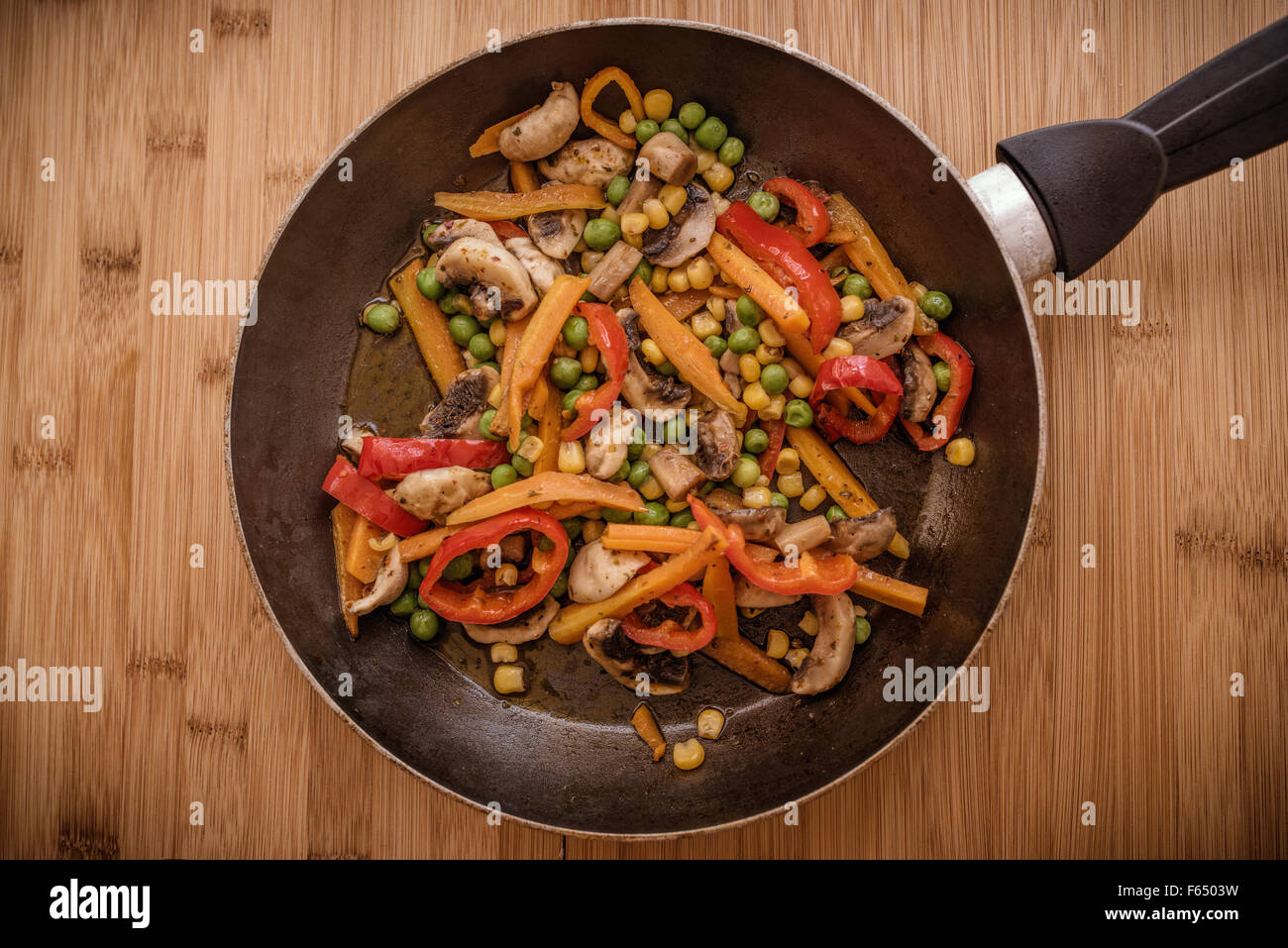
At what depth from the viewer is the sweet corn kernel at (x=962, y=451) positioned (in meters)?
2.93

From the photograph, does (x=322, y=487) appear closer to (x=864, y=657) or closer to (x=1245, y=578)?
(x=864, y=657)

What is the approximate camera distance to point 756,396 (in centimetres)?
291

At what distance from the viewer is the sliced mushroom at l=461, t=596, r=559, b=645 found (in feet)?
9.85

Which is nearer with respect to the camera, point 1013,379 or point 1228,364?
point 1013,379

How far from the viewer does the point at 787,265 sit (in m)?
2.83

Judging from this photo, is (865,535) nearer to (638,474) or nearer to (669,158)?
(638,474)

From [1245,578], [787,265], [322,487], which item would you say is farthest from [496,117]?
[1245,578]

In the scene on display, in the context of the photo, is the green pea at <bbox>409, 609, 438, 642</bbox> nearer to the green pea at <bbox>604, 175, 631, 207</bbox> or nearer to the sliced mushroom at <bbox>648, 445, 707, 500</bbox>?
the sliced mushroom at <bbox>648, 445, 707, 500</bbox>

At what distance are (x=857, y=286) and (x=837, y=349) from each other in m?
0.29

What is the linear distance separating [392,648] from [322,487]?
68 centimetres

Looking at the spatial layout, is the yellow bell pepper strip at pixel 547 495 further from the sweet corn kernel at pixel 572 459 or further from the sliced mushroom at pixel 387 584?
the sliced mushroom at pixel 387 584

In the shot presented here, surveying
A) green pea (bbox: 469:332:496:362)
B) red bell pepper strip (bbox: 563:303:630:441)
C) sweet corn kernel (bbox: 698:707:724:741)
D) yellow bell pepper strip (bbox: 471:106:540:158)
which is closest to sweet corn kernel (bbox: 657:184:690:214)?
red bell pepper strip (bbox: 563:303:630:441)

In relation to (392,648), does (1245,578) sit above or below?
above

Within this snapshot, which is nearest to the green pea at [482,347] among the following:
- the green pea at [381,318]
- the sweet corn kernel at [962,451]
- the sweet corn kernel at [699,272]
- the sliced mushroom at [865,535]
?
the green pea at [381,318]
